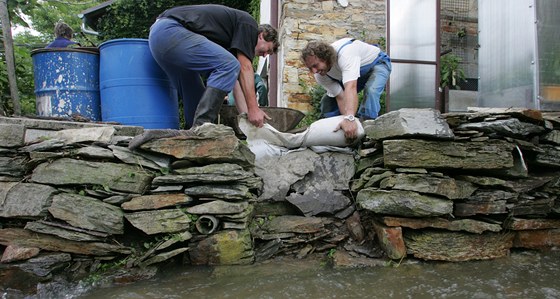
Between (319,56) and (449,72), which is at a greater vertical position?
(449,72)

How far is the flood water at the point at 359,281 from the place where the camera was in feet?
7.36

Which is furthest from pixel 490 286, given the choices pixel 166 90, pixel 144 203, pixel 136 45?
pixel 136 45

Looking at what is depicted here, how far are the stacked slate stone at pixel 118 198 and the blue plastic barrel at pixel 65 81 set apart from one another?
0.74m

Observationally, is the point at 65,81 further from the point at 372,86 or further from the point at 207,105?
the point at 372,86

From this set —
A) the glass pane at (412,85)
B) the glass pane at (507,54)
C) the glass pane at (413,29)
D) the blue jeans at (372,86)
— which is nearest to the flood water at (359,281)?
the blue jeans at (372,86)

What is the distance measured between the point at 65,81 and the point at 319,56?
2293 millimetres

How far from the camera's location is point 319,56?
3629mm

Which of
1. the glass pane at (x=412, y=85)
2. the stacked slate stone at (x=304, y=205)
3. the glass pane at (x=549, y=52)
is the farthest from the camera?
the glass pane at (x=412, y=85)

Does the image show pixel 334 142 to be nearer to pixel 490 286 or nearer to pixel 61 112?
pixel 490 286

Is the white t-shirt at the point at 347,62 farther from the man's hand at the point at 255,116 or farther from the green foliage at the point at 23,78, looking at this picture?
the green foliage at the point at 23,78

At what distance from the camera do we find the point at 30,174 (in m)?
2.71

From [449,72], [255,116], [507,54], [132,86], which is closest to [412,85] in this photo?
[449,72]

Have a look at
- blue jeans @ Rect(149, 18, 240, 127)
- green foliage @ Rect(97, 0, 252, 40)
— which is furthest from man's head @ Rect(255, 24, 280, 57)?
green foliage @ Rect(97, 0, 252, 40)

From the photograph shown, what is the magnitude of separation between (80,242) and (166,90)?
159cm
